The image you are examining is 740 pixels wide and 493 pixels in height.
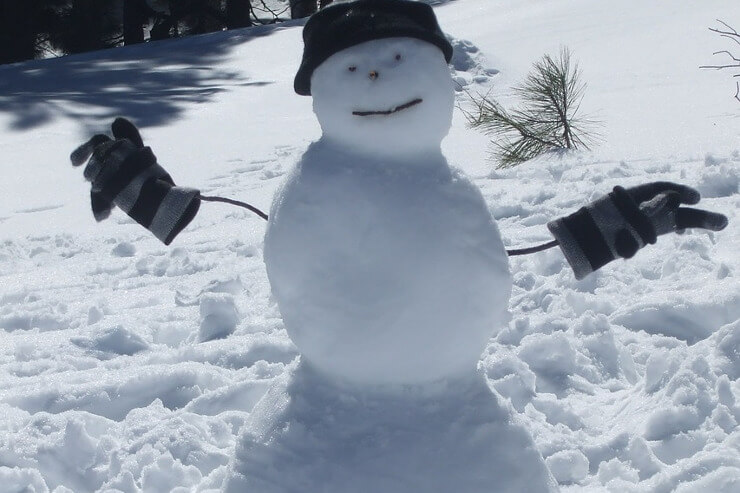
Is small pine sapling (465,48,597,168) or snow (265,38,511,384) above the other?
snow (265,38,511,384)

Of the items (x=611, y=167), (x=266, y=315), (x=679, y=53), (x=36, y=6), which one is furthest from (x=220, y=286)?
(x=36, y=6)

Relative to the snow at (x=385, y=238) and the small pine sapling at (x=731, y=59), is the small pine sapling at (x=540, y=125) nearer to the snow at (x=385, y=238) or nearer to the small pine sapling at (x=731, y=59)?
the small pine sapling at (x=731, y=59)

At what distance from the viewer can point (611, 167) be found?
193 inches

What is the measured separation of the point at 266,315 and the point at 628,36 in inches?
200

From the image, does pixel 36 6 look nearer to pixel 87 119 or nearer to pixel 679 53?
pixel 87 119

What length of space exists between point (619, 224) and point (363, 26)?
76 cm

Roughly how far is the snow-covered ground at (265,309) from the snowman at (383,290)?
0.60 feet

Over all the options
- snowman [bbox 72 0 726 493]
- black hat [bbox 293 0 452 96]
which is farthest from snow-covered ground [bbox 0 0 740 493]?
black hat [bbox 293 0 452 96]

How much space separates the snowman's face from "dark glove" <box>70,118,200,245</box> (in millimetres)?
628

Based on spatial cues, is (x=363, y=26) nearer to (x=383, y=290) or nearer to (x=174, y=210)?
(x=383, y=290)

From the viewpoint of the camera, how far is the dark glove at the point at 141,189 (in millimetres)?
2600

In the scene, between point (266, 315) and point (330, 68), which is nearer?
point (330, 68)

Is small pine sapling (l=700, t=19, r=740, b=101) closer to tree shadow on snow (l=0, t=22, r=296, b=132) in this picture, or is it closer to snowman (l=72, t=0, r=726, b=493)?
snowman (l=72, t=0, r=726, b=493)

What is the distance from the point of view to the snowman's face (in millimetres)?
2055
